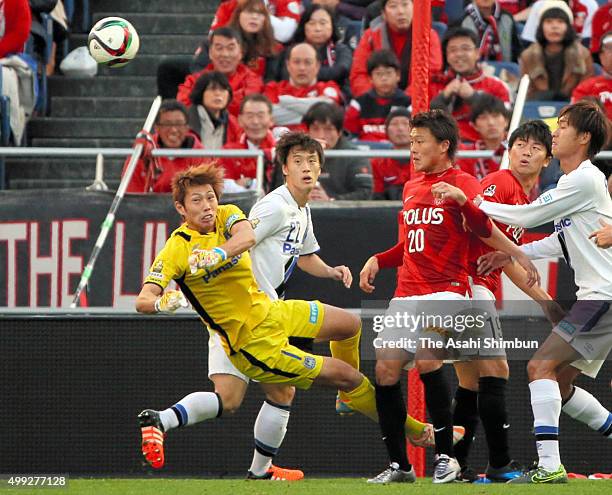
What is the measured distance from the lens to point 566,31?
12.8 metres

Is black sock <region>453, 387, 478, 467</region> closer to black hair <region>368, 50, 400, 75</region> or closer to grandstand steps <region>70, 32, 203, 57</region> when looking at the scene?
black hair <region>368, 50, 400, 75</region>

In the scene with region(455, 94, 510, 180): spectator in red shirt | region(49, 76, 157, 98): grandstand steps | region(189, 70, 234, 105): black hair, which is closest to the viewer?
region(455, 94, 510, 180): spectator in red shirt

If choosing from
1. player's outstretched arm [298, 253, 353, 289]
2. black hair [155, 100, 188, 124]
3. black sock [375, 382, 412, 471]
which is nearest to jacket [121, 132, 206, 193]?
black hair [155, 100, 188, 124]

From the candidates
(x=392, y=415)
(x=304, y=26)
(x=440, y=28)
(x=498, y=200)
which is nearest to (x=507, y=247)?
(x=498, y=200)

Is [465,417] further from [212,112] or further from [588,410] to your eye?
[212,112]

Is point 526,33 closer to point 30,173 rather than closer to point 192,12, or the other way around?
point 192,12

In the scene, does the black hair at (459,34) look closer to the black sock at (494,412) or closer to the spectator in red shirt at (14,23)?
the spectator in red shirt at (14,23)

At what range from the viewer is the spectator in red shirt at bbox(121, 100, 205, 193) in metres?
11.0

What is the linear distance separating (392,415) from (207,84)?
4720mm

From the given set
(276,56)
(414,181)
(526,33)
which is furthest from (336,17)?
(414,181)

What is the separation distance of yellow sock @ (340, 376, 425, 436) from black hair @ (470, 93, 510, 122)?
12.1 feet

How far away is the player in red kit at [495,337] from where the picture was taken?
8.26 meters

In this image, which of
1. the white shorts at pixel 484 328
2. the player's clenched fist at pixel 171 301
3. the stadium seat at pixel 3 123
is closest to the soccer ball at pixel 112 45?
the stadium seat at pixel 3 123

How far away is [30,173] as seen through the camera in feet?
44.0
